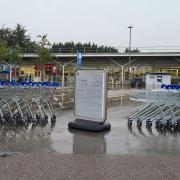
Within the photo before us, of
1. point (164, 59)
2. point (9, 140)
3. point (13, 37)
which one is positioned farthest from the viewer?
point (13, 37)

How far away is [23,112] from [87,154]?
220 inches

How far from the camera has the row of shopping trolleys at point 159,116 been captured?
11953mm

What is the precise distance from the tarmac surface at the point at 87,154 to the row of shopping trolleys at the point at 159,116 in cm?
27

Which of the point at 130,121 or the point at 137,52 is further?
the point at 137,52

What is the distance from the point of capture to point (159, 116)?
1245 centimetres

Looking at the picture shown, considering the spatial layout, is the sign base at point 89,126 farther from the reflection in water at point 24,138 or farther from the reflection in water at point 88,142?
the reflection in water at point 24,138

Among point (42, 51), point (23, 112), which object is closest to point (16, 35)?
point (42, 51)

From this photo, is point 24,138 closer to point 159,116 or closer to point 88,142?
point 88,142

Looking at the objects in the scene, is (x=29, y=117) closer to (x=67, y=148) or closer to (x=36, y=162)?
(x=67, y=148)

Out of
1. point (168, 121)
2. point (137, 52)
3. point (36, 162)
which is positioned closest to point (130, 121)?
point (168, 121)

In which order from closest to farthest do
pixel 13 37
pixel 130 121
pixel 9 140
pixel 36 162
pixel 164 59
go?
pixel 36 162 < pixel 9 140 < pixel 130 121 < pixel 164 59 < pixel 13 37

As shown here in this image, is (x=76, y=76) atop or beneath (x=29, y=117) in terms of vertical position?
atop

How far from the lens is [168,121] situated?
12047mm

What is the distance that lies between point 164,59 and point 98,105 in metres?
53.7
